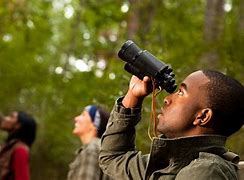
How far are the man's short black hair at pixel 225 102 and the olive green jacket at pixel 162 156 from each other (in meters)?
0.06

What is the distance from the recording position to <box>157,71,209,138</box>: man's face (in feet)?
8.68

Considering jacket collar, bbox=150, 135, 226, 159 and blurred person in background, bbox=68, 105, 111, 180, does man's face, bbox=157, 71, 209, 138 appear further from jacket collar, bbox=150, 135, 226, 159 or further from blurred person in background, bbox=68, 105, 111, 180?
blurred person in background, bbox=68, 105, 111, 180

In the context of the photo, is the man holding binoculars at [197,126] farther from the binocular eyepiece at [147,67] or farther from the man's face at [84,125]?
the man's face at [84,125]

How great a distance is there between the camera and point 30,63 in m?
12.3

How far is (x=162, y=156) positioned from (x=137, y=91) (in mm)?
357

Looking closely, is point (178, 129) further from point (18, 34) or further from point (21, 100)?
point (18, 34)

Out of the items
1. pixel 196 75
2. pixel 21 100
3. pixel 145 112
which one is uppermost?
pixel 21 100

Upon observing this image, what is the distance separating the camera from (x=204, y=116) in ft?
8.60

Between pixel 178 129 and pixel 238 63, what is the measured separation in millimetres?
4090

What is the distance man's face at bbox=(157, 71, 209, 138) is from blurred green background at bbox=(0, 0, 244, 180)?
284cm

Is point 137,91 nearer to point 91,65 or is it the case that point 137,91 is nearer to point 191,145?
point 191,145

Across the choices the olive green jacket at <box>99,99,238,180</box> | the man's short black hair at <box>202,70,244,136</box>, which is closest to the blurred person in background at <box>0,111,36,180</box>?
the olive green jacket at <box>99,99,238,180</box>

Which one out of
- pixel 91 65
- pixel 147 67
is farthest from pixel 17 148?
pixel 91 65

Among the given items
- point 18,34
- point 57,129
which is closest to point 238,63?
point 57,129
